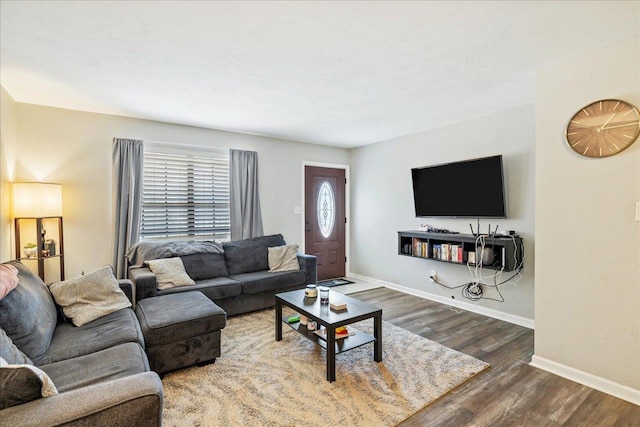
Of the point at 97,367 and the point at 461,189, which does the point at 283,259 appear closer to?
the point at 461,189

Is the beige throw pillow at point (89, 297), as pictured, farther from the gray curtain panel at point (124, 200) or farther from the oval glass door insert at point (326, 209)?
the oval glass door insert at point (326, 209)

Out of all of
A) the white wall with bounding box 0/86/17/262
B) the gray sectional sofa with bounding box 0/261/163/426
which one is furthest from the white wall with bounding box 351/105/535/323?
the white wall with bounding box 0/86/17/262

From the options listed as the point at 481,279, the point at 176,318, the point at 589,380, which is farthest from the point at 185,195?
the point at 589,380

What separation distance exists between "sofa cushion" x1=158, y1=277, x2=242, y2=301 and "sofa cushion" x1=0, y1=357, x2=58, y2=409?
212cm

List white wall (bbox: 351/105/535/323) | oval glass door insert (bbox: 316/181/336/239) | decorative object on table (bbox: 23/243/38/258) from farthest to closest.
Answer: oval glass door insert (bbox: 316/181/336/239)
white wall (bbox: 351/105/535/323)
decorative object on table (bbox: 23/243/38/258)

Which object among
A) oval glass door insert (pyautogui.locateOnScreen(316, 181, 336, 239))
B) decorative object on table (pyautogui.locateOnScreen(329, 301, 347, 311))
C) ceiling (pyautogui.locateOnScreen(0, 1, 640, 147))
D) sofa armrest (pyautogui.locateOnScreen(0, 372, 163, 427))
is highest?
ceiling (pyautogui.locateOnScreen(0, 1, 640, 147))

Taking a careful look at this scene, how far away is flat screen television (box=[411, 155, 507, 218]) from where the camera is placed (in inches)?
140

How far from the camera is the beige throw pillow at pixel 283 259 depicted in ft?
13.9

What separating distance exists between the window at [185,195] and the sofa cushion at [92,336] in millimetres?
1931

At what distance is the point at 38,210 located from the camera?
3098mm

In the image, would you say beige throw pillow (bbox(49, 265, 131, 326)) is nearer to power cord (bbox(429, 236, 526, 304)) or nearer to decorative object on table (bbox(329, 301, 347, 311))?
decorative object on table (bbox(329, 301, 347, 311))

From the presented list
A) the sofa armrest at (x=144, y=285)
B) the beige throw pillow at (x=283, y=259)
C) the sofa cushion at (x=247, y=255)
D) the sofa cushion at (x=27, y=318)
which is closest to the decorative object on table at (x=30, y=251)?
the sofa armrest at (x=144, y=285)

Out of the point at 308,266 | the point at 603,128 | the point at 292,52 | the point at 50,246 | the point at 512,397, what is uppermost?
the point at 292,52

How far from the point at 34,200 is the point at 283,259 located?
107 inches
